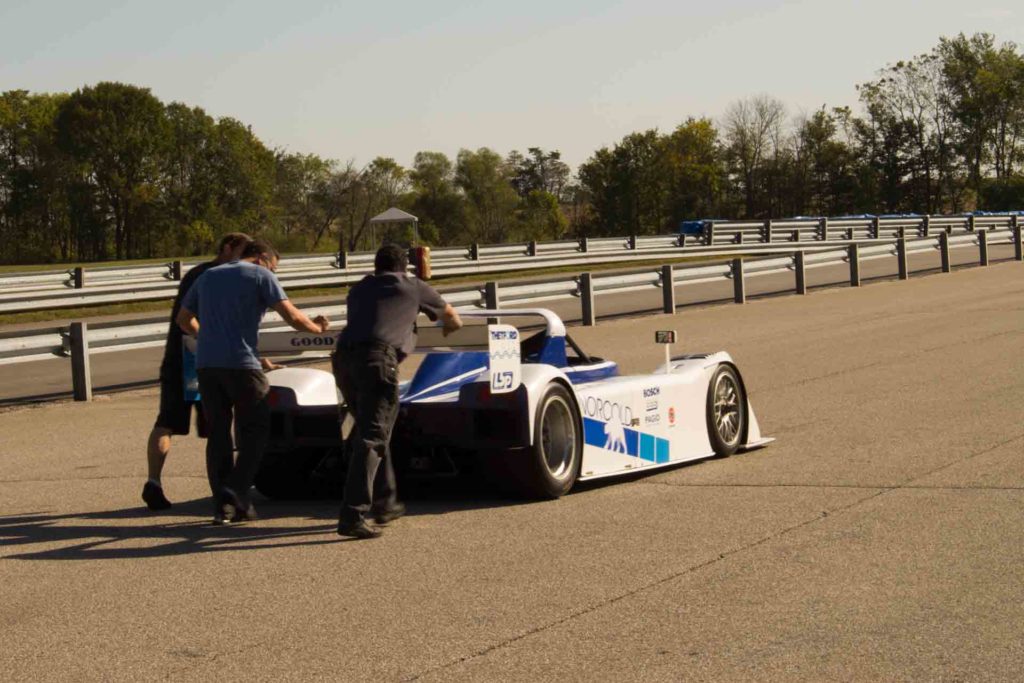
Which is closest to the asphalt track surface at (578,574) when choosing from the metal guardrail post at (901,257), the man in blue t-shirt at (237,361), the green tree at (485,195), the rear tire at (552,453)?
the rear tire at (552,453)

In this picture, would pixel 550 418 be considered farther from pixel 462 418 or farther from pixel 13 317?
pixel 13 317

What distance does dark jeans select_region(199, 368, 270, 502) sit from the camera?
7.94 metres

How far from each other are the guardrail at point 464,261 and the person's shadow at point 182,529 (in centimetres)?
1972

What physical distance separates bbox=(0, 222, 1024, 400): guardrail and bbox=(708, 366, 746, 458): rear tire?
7.78 metres

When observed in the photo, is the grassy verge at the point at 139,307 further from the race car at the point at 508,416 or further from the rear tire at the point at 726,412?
the race car at the point at 508,416

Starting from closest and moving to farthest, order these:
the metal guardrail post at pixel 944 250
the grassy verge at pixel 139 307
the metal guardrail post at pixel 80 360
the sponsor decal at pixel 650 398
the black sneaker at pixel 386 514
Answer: the black sneaker at pixel 386 514 < the sponsor decal at pixel 650 398 < the metal guardrail post at pixel 80 360 < the grassy verge at pixel 139 307 < the metal guardrail post at pixel 944 250

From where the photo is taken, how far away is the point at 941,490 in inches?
315

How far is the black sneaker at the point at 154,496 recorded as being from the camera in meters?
8.57

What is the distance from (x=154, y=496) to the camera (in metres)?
8.57

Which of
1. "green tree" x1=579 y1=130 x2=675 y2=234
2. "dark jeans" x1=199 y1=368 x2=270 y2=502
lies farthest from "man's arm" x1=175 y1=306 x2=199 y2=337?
"green tree" x1=579 y1=130 x2=675 y2=234

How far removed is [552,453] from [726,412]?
6.41 feet

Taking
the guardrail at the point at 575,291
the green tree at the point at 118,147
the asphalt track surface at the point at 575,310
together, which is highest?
the green tree at the point at 118,147

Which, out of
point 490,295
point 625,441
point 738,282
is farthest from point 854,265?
point 625,441

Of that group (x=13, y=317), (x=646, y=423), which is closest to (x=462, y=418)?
(x=646, y=423)
